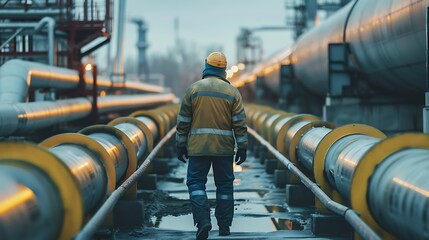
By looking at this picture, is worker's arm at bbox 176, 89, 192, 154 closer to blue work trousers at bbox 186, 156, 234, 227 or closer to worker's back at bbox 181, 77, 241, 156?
worker's back at bbox 181, 77, 241, 156

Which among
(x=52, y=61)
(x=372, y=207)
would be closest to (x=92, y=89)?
(x=52, y=61)

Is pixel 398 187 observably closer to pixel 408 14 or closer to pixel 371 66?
pixel 408 14

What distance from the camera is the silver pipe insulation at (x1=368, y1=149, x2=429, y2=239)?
14.8ft

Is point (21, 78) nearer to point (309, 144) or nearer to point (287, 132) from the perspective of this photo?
point (287, 132)

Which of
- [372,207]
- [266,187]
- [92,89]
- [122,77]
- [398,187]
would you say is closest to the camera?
[398,187]

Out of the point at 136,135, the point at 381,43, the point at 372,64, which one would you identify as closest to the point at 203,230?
the point at 136,135

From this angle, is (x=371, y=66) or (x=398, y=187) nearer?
(x=398, y=187)

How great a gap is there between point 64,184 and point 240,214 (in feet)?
14.3

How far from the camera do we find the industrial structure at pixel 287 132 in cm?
484

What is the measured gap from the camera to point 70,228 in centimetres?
489

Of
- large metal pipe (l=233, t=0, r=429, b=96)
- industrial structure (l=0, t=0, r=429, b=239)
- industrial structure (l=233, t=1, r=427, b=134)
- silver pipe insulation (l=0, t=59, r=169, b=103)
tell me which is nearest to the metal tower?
industrial structure (l=0, t=0, r=429, b=239)

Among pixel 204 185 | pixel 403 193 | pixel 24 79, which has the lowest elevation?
pixel 204 185

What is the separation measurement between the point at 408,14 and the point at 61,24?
13729 mm

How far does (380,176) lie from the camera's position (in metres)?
5.32
